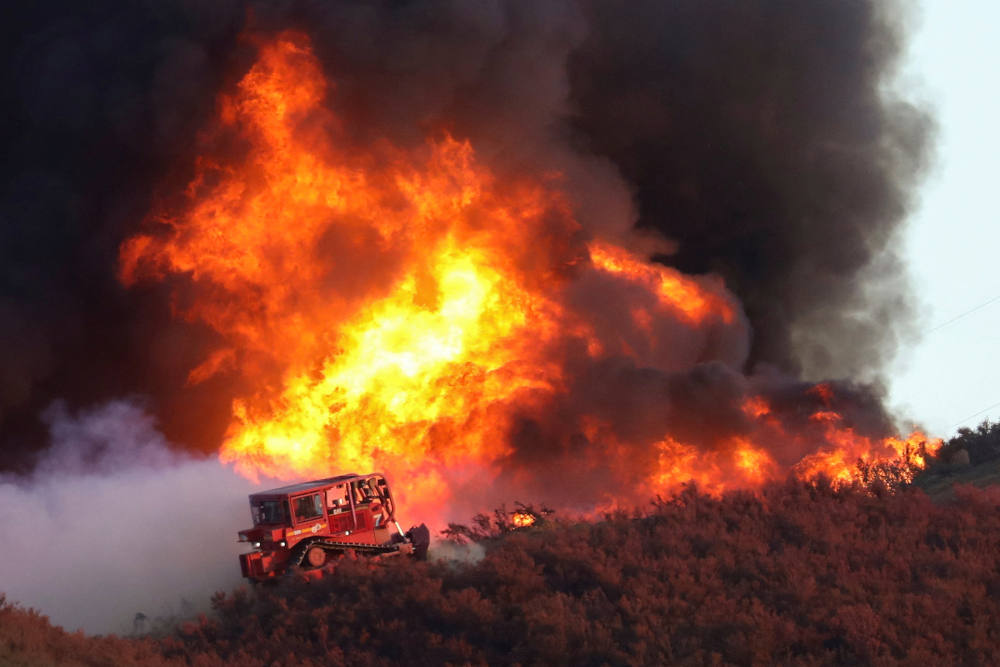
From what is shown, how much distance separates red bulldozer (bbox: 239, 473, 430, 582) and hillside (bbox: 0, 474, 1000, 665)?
178cm

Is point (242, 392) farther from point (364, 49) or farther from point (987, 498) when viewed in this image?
point (987, 498)

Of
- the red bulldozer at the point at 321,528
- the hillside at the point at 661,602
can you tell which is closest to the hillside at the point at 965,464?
the hillside at the point at 661,602

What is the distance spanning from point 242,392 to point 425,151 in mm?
8688

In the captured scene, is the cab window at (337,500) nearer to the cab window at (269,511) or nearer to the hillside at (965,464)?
the cab window at (269,511)

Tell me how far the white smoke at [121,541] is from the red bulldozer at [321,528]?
7.30 ft

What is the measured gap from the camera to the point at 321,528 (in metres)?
20.6

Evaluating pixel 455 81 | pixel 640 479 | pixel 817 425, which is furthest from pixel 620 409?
pixel 455 81

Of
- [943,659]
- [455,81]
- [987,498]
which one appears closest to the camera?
[943,659]

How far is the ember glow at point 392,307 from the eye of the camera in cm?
2758

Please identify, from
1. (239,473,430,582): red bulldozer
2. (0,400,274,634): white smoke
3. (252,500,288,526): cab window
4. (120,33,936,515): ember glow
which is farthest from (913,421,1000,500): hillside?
(0,400,274,634): white smoke

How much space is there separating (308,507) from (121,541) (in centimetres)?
590

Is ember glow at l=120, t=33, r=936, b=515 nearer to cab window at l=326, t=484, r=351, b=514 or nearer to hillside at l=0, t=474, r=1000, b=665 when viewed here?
cab window at l=326, t=484, r=351, b=514

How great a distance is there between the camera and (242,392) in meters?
29.6

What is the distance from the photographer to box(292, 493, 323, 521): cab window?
2039cm
